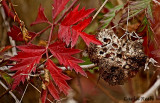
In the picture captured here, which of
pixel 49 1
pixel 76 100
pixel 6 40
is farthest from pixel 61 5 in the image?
pixel 76 100

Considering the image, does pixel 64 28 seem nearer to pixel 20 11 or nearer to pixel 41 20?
pixel 41 20

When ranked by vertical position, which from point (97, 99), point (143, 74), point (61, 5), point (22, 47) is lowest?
point (97, 99)

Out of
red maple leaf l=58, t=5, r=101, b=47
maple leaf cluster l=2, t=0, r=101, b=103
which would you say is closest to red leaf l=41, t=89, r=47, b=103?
maple leaf cluster l=2, t=0, r=101, b=103

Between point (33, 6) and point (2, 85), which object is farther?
point (33, 6)

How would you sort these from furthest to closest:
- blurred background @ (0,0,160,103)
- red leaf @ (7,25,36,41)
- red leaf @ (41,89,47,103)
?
blurred background @ (0,0,160,103) < red leaf @ (7,25,36,41) < red leaf @ (41,89,47,103)

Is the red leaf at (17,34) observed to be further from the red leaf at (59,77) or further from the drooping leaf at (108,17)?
the drooping leaf at (108,17)

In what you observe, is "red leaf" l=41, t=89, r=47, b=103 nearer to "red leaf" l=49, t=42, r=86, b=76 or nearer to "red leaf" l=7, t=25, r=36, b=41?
"red leaf" l=49, t=42, r=86, b=76
